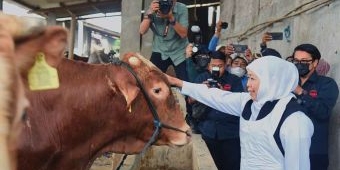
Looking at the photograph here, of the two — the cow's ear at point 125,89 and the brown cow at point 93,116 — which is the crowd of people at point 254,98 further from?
the cow's ear at point 125,89

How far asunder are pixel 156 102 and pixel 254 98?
24.8 inches

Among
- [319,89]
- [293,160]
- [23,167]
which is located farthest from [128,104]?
[319,89]

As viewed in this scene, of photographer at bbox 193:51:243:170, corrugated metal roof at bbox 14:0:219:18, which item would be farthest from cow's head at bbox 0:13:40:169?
corrugated metal roof at bbox 14:0:219:18

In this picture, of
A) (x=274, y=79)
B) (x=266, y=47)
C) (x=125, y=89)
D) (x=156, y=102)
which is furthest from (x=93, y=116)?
(x=266, y=47)

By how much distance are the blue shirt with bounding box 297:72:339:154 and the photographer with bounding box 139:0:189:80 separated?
6.12 feet

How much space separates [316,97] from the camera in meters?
3.45

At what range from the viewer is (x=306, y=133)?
8.76 feet

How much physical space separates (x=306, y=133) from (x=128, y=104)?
1066 millimetres

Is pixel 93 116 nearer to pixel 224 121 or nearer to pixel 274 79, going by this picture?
pixel 274 79

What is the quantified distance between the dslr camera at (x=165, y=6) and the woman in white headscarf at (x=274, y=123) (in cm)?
199

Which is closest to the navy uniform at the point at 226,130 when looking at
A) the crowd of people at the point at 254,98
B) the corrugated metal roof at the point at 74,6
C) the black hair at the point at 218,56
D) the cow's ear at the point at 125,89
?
the crowd of people at the point at 254,98

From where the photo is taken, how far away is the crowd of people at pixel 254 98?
2732 millimetres

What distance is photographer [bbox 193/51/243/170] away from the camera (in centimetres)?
424

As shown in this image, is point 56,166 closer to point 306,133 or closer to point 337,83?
point 306,133
